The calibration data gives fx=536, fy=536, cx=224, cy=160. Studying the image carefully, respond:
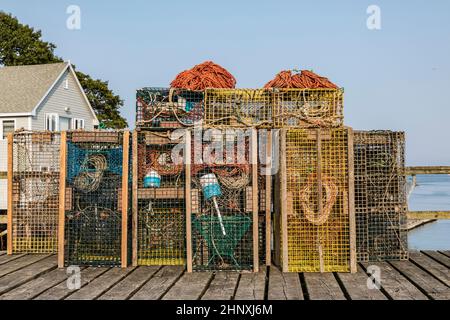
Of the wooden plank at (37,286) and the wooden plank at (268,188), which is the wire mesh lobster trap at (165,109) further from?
the wooden plank at (37,286)

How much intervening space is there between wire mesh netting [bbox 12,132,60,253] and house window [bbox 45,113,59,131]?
19910 mm

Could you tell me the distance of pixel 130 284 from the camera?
5.73m

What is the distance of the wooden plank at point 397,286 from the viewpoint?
5.21 m

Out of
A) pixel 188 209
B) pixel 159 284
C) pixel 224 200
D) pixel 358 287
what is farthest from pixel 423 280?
pixel 159 284

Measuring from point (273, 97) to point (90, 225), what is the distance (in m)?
2.86

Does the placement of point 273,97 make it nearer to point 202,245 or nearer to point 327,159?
point 327,159

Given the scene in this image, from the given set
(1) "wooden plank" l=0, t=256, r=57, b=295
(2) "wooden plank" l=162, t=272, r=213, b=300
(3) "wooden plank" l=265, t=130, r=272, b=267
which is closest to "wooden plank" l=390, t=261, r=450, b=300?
(3) "wooden plank" l=265, t=130, r=272, b=267

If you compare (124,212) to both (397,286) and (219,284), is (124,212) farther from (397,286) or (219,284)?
(397,286)

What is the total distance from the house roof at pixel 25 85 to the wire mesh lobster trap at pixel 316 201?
21568 mm

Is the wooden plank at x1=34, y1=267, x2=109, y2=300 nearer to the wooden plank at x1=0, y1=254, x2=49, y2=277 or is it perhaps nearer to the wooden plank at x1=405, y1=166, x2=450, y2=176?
the wooden plank at x1=0, y1=254, x2=49, y2=277

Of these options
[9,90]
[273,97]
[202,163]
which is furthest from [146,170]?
[9,90]

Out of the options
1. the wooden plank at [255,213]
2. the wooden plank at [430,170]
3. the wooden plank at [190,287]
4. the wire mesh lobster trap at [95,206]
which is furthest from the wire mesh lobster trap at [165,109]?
the wooden plank at [430,170]

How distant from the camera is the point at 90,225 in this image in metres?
6.77
